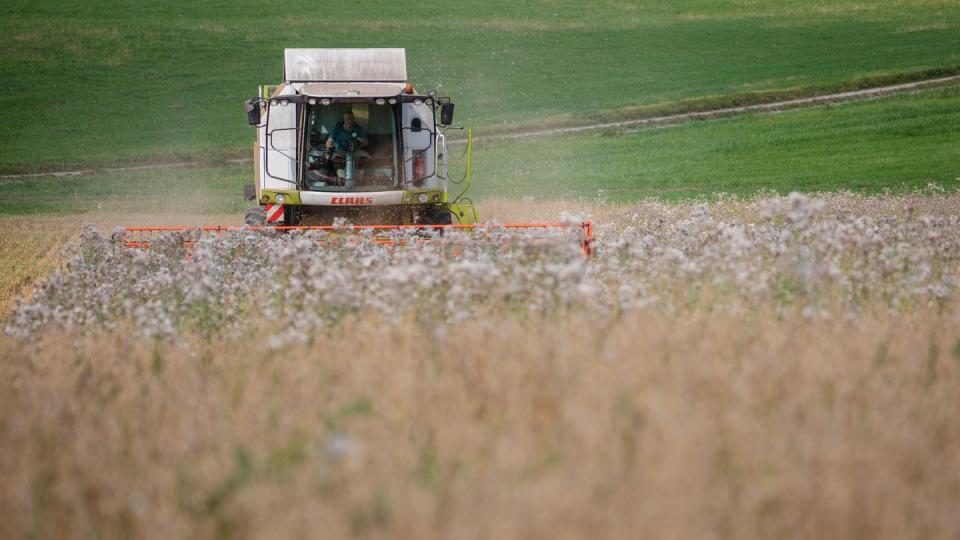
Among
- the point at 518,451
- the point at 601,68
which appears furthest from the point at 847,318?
the point at 601,68

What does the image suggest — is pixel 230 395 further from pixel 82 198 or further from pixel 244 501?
pixel 82 198

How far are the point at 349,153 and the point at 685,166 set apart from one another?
15665 mm

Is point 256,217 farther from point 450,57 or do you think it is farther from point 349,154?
point 450,57

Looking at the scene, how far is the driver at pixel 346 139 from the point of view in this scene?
49.6 ft

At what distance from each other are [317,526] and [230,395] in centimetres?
210

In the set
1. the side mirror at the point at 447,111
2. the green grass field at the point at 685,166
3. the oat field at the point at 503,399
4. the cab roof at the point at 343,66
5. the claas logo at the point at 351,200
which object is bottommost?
the green grass field at the point at 685,166

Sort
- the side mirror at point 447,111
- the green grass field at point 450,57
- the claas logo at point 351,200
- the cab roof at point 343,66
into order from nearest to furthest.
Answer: the claas logo at point 351,200
the side mirror at point 447,111
the cab roof at point 343,66
the green grass field at point 450,57

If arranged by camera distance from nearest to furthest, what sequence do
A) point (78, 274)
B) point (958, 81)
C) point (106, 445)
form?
1. point (106, 445)
2. point (78, 274)
3. point (958, 81)

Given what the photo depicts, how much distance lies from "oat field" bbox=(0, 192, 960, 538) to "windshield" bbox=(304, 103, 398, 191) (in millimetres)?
6228

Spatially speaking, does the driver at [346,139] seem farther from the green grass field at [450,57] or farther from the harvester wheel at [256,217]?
the green grass field at [450,57]

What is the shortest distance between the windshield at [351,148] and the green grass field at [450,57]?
2206 centimetres

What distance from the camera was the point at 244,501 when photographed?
13.2ft

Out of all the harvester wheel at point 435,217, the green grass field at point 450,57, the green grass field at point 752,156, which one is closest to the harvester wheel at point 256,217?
the harvester wheel at point 435,217

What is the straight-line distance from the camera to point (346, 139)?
49.9 feet
